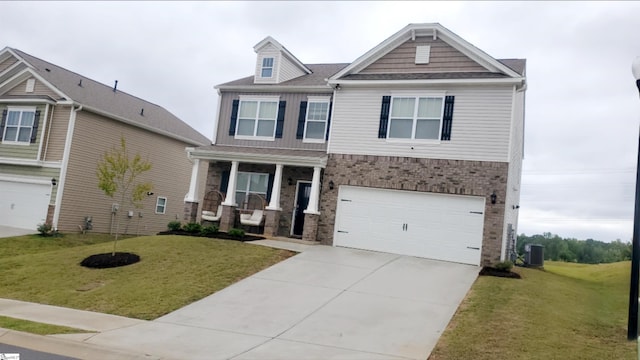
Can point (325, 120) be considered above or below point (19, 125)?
above

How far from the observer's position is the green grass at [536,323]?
24.5 feet

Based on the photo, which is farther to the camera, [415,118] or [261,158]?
[261,158]

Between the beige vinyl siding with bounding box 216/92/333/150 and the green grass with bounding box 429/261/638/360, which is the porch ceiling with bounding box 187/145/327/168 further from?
the green grass with bounding box 429/261/638/360

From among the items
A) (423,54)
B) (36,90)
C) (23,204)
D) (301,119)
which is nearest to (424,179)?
(423,54)

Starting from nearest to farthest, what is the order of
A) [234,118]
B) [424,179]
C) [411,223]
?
[424,179], [411,223], [234,118]

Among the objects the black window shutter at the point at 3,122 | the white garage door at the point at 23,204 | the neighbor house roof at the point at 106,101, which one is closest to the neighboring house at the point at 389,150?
the neighbor house roof at the point at 106,101

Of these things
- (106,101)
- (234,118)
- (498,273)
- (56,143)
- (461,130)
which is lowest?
(498,273)

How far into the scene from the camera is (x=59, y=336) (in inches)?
309

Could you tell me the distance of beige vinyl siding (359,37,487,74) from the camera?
16875mm

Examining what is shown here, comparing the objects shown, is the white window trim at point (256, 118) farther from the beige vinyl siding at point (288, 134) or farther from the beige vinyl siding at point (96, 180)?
the beige vinyl siding at point (96, 180)

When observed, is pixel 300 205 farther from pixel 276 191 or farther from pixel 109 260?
pixel 109 260

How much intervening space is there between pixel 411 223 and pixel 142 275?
868 cm

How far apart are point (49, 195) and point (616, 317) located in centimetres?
2060

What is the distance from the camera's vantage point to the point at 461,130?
53.0 ft
